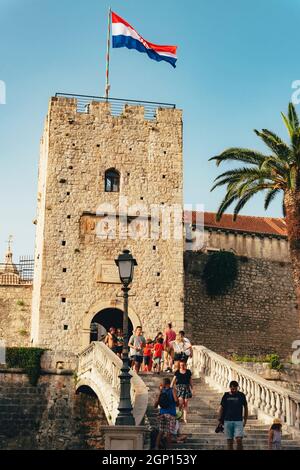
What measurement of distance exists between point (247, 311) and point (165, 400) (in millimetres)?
20352

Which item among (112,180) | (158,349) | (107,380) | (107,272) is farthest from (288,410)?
(112,180)

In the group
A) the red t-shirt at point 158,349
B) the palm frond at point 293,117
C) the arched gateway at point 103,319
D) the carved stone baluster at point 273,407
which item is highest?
the palm frond at point 293,117

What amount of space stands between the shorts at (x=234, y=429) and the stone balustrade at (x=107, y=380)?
180 centimetres

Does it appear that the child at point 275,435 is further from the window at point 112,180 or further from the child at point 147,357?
the window at point 112,180

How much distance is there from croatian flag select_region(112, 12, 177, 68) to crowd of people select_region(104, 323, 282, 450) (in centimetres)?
1113

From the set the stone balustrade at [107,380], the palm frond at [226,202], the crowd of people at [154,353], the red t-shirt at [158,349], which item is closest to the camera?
the stone balustrade at [107,380]

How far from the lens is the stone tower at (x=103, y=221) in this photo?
1045 inches

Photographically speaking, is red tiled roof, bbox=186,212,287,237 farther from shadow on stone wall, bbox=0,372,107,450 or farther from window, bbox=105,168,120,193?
shadow on stone wall, bbox=0,372,107,450

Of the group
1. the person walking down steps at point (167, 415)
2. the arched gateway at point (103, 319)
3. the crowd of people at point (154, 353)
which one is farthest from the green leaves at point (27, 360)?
the person walking down steps at point (167, 415)

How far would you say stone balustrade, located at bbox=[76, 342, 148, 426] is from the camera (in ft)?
50.5

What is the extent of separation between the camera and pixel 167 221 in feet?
91.5

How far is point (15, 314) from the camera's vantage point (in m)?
31.6

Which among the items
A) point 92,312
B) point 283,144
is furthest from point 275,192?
point 92,312
